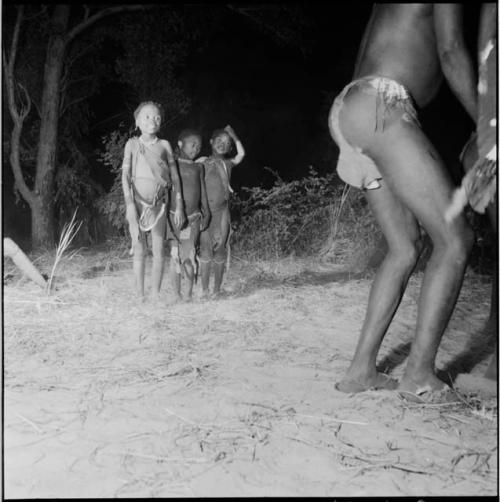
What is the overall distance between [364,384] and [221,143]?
2.89 metres

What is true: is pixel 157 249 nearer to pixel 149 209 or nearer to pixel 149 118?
pixel 149 209

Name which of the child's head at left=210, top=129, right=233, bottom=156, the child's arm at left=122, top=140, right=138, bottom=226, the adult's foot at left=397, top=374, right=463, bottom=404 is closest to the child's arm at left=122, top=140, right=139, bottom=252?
the child's arm at left=122, top=140, right=138, bottom=226

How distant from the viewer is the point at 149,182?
14.4 ft

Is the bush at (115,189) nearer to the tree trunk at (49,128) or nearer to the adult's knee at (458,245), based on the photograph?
the tree trunk at (49,128)

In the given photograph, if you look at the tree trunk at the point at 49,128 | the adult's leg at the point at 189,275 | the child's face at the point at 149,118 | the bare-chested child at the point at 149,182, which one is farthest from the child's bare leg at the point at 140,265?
the tree trunk at the point at 49,128

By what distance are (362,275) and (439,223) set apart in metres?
3.60

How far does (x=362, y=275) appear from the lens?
576 centimetres

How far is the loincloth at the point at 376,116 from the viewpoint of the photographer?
7.40 feet

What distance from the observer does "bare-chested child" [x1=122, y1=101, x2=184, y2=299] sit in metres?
4.33

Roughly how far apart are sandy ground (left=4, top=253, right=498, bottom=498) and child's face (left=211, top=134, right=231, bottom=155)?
154cm

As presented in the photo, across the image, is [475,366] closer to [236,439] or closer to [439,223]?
[439,223]

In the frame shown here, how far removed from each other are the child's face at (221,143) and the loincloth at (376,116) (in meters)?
2.37

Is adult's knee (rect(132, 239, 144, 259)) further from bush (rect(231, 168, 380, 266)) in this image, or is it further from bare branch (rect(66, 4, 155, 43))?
bare branch (rect(66, 4, 155, 43))

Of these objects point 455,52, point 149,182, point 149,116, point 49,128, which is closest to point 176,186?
point 149,182
